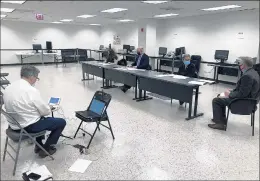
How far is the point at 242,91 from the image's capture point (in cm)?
333

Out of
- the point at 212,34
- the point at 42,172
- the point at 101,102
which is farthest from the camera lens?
the point at 212,34

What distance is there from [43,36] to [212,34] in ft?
31.7

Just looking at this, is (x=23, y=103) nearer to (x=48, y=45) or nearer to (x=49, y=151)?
(x=49, y=151)

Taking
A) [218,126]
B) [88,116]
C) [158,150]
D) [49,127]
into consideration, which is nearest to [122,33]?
[218,126]

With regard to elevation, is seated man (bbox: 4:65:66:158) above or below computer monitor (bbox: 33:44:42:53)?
below

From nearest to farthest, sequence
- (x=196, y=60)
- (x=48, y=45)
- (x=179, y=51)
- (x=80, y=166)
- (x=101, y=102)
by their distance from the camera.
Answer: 1. (x=80, y=166)
2. (x=101, y=102)
3. (x=196, y=60)
4. (x=179, y=51)
5. (x=48, y=45)

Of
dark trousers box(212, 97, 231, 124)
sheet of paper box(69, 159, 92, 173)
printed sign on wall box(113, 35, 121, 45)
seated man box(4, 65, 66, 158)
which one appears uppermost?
printed sign on wall box(113, 35, 121, 45)

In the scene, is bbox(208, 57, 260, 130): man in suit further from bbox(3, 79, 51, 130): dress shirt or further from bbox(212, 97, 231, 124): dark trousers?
bbox(3, 79, 51, 130): dress shirt

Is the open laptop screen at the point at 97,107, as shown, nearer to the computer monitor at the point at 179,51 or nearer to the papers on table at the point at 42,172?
the papers on table at the point at 42,172

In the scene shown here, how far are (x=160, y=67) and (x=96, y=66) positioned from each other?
4454 mm

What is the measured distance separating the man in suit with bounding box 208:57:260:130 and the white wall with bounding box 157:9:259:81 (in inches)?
168

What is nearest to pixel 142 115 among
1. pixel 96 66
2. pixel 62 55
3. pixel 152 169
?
pixel 152 169

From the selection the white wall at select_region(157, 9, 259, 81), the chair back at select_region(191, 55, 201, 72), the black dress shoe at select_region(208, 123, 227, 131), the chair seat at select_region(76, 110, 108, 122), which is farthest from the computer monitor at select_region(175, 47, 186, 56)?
the chair seat at select_region(76, 110, 108, 122)

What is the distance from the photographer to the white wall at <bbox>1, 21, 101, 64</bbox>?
1169 centimetres
